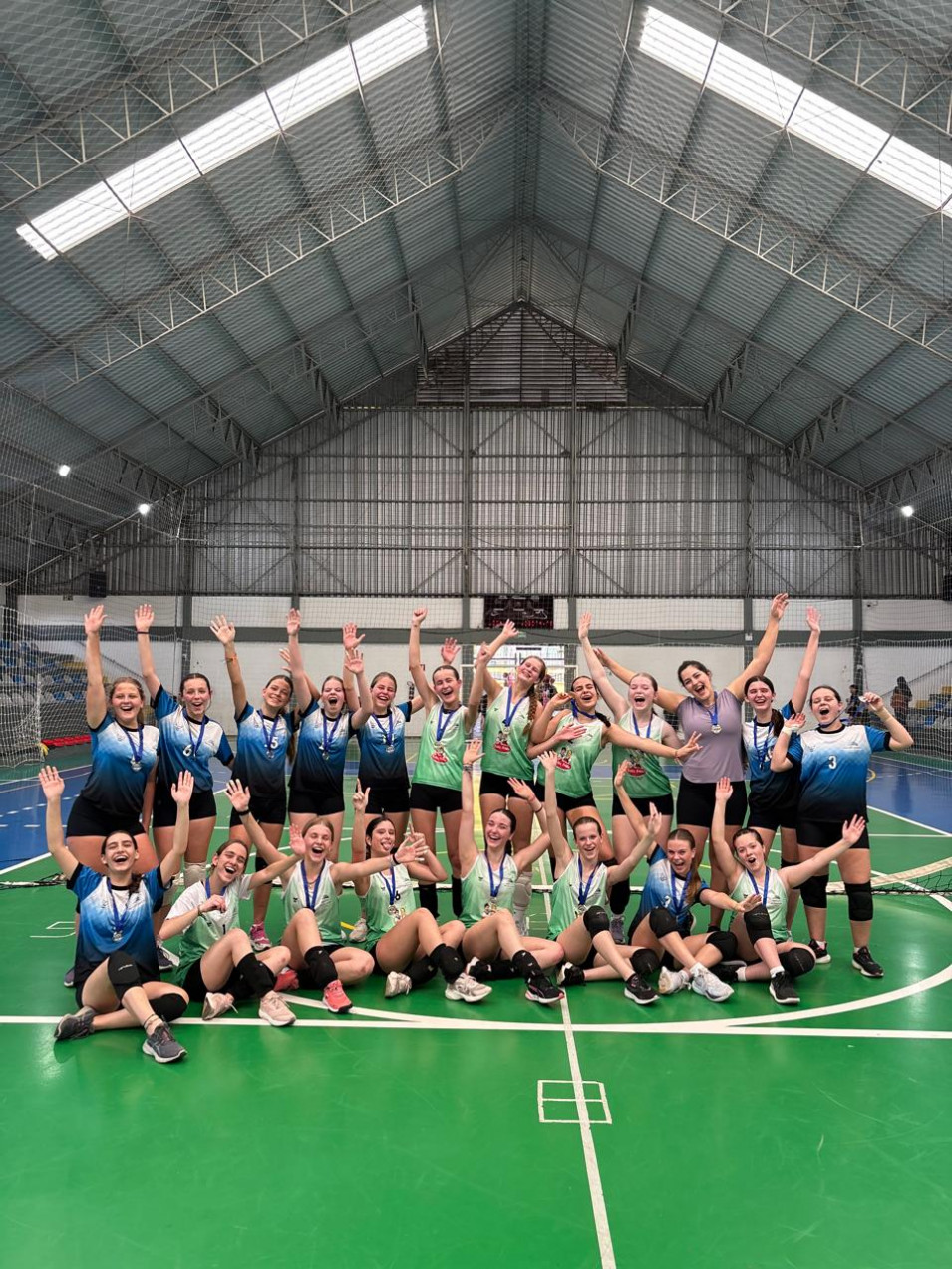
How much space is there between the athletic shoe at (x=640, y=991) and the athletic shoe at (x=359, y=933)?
7.66ft

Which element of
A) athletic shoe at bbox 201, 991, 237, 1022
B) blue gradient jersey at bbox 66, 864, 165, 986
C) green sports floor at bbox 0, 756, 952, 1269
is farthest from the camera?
athletic shoe at bbox 201, 991, 237, 1022

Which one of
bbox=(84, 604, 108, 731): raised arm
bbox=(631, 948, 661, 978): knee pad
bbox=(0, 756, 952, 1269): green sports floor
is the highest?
bbox=(84, 604, 108, 731): raised arm

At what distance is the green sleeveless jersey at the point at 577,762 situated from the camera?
708 centimetres

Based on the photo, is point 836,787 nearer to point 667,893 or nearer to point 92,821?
point 667,893

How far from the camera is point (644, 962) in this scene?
5.75 meters

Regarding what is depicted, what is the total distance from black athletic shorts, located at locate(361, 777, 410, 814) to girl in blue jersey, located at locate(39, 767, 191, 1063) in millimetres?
2333

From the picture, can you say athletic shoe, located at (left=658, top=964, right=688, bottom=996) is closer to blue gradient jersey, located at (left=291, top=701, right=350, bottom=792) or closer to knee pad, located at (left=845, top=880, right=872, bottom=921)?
knee pad, located at (left=845, top=880, right=872, bottom=921)

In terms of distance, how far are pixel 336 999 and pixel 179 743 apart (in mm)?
2254

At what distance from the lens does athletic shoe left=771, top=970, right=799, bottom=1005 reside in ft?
18.4

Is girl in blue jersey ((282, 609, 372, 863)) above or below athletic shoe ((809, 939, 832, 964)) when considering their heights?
above

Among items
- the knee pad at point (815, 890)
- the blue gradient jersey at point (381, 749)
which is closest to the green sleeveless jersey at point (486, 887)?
the blue gradient jersey at point (381, 749)

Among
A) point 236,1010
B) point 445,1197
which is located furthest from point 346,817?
point 445,1197

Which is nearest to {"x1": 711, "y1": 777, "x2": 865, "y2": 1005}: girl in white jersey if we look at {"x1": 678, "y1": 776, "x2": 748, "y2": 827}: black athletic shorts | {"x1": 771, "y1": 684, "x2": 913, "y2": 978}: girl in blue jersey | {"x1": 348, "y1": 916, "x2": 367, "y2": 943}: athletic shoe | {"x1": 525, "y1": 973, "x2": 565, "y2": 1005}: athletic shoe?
{"x1": 771, "y1": 684, "x2": 913, "y2": 978}: girl in blue jersey

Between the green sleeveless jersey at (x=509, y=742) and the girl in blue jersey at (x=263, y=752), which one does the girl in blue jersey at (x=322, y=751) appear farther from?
the green sleeveless jersey at (x=509, y=742)
